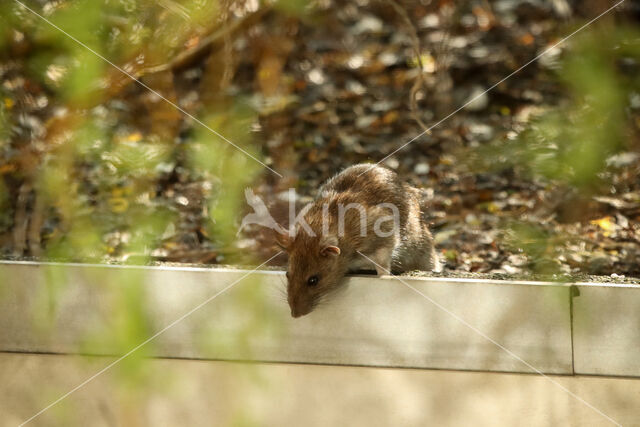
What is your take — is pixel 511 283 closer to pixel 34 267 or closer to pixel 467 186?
pixel 34 267

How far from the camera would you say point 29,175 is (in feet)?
10.7

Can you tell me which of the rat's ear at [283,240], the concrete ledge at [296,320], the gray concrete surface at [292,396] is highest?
the rat's ear at [283,240]

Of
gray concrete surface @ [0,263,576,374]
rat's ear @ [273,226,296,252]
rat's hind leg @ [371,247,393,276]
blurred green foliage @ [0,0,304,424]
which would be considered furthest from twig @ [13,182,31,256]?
rat's hind leg @ [371,247,393,276]

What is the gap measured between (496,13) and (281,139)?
2406mm

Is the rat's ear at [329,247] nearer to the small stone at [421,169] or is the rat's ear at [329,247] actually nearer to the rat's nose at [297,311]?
the rat's nose at [297,311]

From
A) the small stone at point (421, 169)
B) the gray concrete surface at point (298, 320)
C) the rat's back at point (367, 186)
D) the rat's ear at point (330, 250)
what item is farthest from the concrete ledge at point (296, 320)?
the small stone at point (421, 169)

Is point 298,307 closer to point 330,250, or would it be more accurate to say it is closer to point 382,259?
point 330,250

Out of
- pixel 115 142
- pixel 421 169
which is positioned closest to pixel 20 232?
pixel 115 142

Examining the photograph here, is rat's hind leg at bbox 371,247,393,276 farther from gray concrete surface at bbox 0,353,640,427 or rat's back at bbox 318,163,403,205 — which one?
gray concrete surface at bbox 0,353,640,427

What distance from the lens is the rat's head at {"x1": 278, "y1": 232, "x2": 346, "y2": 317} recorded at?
2459 millimetres

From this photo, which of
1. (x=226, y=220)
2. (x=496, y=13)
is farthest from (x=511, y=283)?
(x=496, y=13)

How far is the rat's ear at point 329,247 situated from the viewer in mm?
2508

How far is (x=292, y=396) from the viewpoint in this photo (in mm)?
2512

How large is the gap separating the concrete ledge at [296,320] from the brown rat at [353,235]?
76mm
